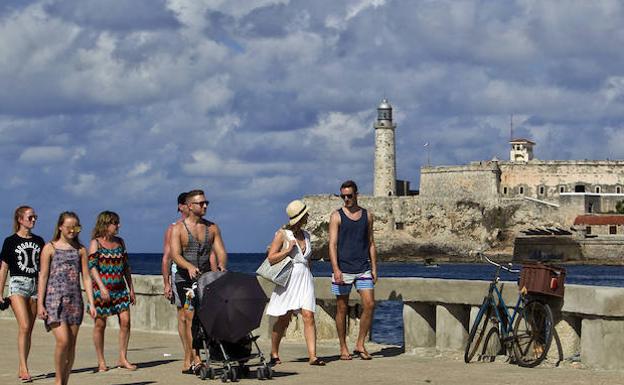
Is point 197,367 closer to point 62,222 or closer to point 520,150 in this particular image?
point 62,222

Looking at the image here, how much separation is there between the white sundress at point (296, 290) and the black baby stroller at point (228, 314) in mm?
835

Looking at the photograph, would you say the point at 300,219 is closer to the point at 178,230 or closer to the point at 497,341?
the point at 178,230

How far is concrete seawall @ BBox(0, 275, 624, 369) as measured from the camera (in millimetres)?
9961

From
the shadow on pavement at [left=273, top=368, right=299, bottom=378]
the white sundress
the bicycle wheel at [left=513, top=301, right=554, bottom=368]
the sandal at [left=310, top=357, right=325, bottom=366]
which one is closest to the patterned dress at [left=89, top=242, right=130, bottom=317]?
the white sundress

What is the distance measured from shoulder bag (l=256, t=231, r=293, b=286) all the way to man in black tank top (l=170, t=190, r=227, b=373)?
19.1 inches

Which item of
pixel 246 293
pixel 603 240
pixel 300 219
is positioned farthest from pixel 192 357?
pixel 603 240

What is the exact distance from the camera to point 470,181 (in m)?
106

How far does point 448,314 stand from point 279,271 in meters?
1.89

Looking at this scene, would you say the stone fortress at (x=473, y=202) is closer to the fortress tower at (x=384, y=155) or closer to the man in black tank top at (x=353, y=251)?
the fortress tower at (x=384, y=155)

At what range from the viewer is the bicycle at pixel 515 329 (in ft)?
33.7

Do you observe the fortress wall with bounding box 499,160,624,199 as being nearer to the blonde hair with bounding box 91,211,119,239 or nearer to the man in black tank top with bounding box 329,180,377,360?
the man in black tank top with bounding box 329,180,377,360

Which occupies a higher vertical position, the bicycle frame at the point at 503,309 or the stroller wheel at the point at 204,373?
the bicycle frame at the point at 503,309

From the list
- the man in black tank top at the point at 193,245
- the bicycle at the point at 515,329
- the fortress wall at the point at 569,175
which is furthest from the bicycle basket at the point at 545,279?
the fortress wall at the point at 569,175

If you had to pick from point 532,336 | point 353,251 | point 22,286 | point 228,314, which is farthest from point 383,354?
point 22,286
